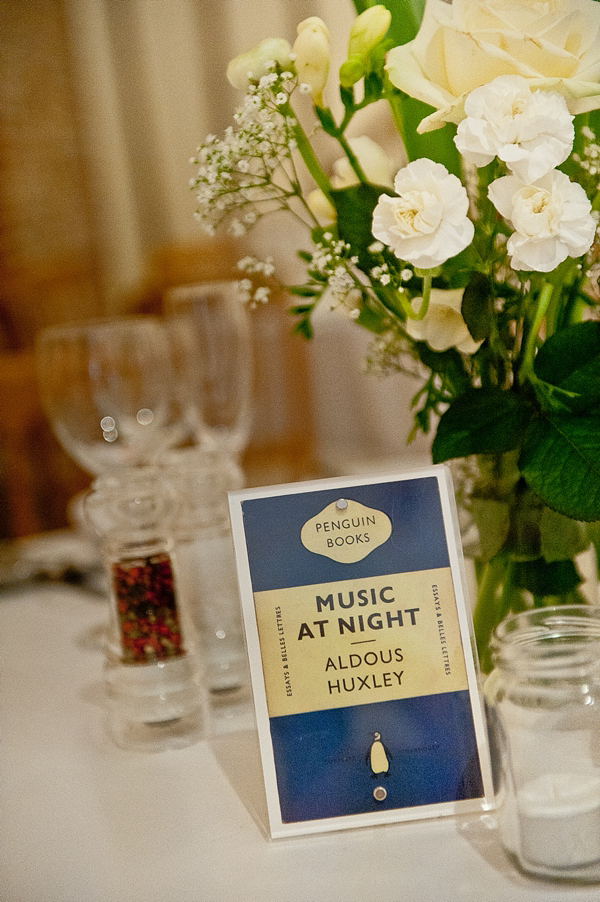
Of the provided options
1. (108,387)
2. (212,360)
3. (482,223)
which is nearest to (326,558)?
(482,223)

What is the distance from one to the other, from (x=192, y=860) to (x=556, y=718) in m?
0.23

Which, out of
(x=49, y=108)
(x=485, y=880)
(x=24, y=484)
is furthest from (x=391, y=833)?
(x=49, y=108)

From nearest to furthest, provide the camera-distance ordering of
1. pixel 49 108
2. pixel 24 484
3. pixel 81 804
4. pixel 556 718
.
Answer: pixel 556 718 → pixel 81 804 → pixel 24 484 → pixel 49 108

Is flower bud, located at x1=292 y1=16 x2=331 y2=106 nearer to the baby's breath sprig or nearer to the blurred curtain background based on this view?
the baby's breath sprig

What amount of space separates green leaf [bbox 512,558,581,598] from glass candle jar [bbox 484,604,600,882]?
10cm

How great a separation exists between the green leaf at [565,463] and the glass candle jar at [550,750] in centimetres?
7

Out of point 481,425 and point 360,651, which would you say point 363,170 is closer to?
point 481,425

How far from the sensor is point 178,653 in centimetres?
67

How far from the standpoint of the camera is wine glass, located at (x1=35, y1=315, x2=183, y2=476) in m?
0.92

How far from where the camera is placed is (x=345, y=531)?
0.53m

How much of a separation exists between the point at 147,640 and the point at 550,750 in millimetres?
330

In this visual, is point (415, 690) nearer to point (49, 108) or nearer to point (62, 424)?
point (62, 424)

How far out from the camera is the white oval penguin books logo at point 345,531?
532 millimetres

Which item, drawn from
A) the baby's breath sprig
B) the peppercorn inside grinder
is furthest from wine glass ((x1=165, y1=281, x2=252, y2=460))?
the baby's breath sprig
